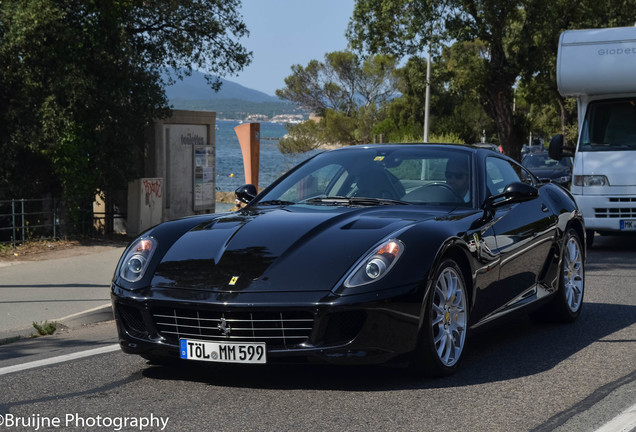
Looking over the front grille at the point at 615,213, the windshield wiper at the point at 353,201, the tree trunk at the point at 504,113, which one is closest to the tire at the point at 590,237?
the front grille at the point at 615,213

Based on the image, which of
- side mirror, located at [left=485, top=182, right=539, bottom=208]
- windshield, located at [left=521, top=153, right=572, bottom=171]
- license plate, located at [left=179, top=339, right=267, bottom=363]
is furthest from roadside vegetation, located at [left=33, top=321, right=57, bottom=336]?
windshield, located at [left=521, top=153, right=572, bottom=171]

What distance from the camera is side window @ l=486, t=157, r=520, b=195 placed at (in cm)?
726

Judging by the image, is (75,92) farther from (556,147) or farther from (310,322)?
(310,322)

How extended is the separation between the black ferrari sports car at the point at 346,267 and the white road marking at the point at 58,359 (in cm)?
89

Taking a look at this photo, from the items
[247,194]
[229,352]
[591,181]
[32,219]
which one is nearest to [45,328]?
[247,194]

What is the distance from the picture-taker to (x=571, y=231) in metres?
8.38

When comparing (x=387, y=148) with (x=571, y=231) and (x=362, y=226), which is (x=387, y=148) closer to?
(x=362, y=226)

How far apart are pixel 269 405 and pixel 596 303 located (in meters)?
4.99

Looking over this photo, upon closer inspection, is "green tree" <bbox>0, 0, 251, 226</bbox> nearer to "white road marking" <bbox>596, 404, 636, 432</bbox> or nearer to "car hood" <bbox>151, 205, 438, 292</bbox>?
"car hood" <bbox>151, 205, 438, 292</bbox>

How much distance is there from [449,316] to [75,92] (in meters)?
10.5

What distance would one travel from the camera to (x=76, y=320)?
852 cm

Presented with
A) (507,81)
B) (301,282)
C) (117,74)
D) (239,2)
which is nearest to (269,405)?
(301,282)

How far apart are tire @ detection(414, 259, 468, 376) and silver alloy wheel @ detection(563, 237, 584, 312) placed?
2.15 metres

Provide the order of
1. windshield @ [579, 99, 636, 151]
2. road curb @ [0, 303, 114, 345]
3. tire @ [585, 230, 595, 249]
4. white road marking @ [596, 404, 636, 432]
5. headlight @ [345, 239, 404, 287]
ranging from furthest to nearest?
tire @ [585, 230, 595, 249]
windshield @ [579, 99, 636, 151]
road curb @ [0, 303, 114, 345]
headlight @ [345, 239, 404, 287]
white road marking @ [596, 404, 636, 432]
